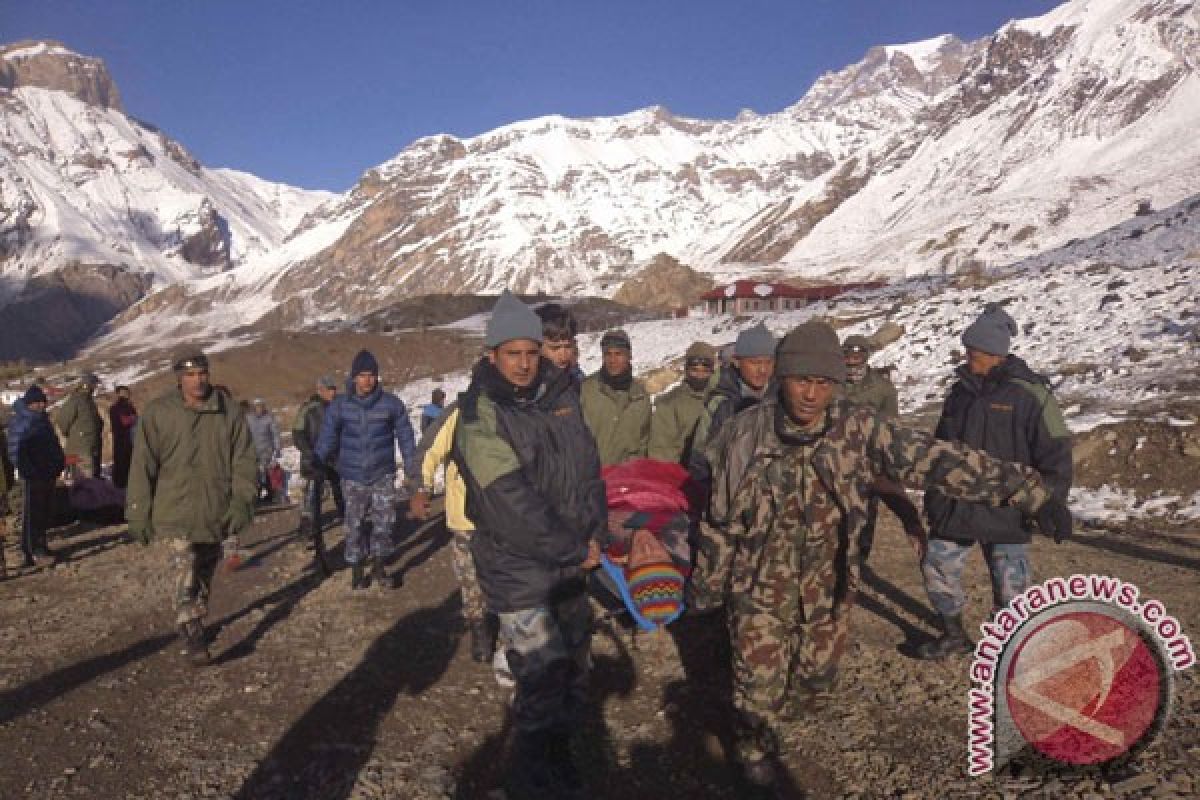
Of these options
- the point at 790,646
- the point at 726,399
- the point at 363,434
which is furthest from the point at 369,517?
the point at 790,646

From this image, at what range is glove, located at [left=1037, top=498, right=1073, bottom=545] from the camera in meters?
3.41

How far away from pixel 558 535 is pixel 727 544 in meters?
0.80

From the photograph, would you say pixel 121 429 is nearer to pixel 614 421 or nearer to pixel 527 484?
pixel 614 421

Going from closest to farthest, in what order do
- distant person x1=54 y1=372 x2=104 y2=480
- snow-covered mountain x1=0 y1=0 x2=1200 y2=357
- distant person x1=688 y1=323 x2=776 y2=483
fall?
distant person x1=688 y1=323 x2=776 y2=483 → distant person x1=54 y1=372 x2=104 y2=480 → snow-covered mountain x1=0 y1=0 x2=1200 y2=357

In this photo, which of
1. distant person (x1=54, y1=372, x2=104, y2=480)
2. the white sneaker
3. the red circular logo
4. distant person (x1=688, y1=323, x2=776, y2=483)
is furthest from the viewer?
distant person (x1=54, y1=372, x2=104, y2=480)

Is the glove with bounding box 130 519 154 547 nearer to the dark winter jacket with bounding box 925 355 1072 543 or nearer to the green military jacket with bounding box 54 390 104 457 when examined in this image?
the dark winter jacket with bounding box 925 355 1072 543

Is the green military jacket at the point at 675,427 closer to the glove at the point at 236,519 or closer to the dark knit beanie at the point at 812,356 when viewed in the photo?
the dark knit beanie at the point at 812,356

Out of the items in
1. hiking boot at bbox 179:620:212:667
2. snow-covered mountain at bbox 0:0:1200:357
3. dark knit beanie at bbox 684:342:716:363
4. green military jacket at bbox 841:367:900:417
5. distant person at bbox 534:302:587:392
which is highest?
snow-covered mountain at bbox 0:0:1200:357

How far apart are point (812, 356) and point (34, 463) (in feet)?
30.2

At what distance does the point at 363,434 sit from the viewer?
690 centimetres

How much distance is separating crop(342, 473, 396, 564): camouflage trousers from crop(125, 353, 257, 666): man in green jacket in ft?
4.46

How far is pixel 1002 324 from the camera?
460cm

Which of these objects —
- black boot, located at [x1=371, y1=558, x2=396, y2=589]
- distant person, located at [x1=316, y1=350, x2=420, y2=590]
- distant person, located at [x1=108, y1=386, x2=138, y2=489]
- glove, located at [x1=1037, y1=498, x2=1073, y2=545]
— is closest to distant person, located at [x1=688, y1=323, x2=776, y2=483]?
glove, located at [x1=1037, y1=498, x2=1073, y2=545]

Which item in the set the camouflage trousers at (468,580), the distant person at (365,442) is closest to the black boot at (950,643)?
the camouflage trousers at (468,580)
